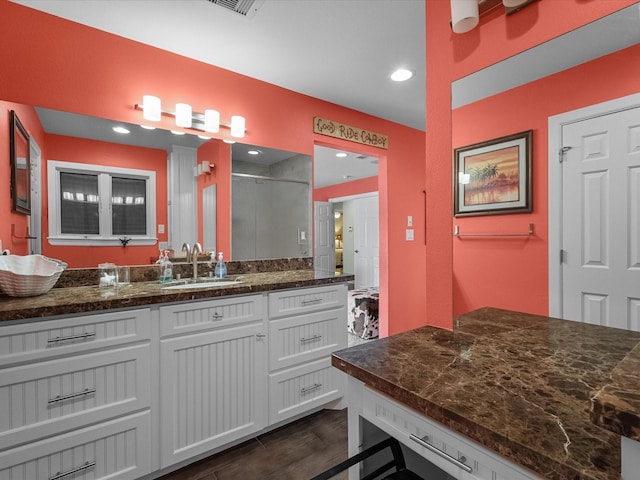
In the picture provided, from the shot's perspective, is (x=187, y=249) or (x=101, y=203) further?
(x=187, y=249)

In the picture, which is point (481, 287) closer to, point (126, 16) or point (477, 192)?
point (477, 192)

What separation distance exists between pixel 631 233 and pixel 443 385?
612 millimetres

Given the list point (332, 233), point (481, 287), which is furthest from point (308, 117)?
point (332, 233)

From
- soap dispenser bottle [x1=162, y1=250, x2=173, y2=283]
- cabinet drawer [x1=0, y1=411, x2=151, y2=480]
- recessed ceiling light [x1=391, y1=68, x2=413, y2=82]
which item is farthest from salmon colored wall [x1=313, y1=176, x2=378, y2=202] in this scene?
cabinet drawer [x1=0, y1=411, x2=151, y2=480]

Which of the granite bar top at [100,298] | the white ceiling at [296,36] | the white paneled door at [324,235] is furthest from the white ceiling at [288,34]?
the white paneled door at [324,235]

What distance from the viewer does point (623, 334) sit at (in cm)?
82

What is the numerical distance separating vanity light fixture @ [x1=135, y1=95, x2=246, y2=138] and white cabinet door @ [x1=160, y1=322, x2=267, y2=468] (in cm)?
147

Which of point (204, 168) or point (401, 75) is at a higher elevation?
point (401, 75)

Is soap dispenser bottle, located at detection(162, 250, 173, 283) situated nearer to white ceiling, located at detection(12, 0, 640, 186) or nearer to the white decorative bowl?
the white decorative bowl

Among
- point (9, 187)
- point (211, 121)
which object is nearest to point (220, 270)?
point (211, 121)

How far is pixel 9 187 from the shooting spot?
1675 mm

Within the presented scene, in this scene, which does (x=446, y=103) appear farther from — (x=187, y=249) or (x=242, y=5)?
(x=187, y=249)

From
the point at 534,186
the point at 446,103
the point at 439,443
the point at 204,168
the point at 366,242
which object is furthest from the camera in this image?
the point at 366,242

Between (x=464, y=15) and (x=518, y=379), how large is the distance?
120 cm
